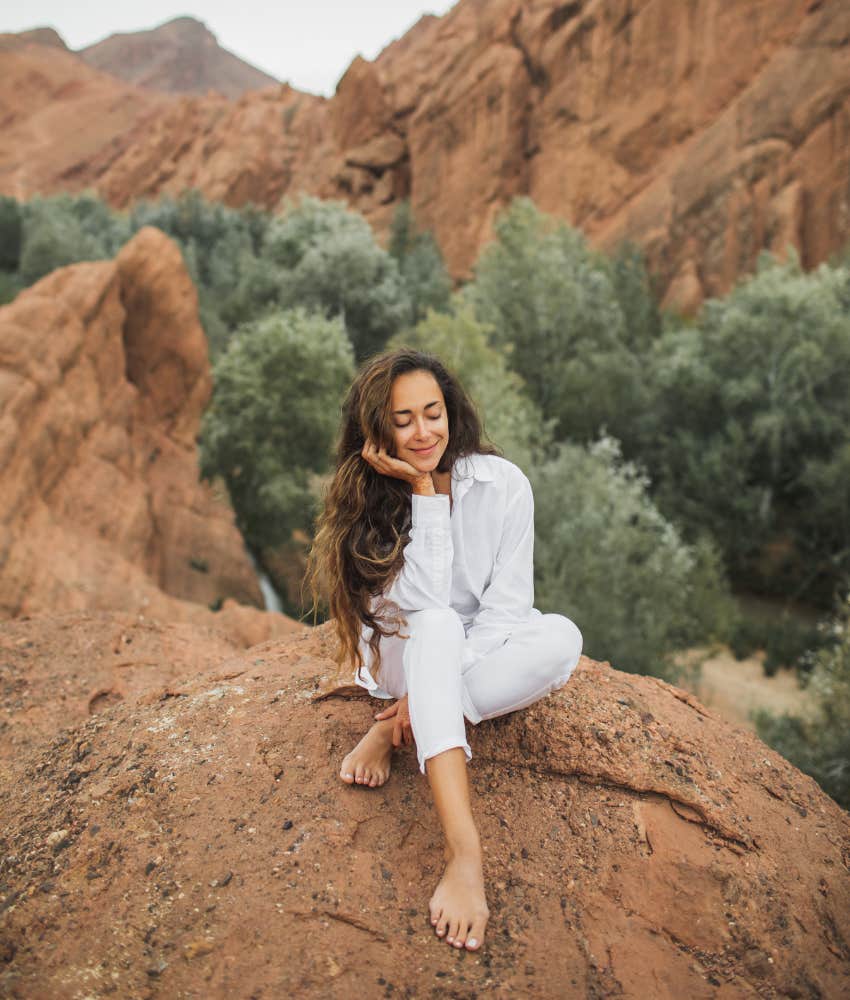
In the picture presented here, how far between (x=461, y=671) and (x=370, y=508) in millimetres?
770

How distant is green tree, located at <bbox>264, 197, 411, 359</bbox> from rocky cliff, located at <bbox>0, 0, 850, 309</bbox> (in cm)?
1098

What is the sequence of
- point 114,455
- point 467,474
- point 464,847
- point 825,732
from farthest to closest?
point 114,455 < point 825,732 < point 467,474 < point 464,847

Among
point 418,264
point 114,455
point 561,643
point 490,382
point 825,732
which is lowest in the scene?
point 825,732

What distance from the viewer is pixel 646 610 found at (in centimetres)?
1354

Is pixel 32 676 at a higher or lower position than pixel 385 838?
lower

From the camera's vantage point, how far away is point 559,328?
22109 millimetres

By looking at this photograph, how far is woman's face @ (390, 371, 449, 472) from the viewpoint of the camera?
2883 mm

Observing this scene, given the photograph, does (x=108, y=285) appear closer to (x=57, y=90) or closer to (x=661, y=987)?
(x=661, y=987)

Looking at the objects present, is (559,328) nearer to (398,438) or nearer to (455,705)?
(398,438)

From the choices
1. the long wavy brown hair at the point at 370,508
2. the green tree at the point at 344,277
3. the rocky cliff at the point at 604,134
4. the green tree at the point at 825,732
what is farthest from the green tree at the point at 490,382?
the rocky cliff at the point at 604,134

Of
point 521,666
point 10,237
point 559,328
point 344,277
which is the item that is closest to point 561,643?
point 521,666

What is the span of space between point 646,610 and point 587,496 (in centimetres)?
238

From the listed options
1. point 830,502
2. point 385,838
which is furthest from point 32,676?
point 830,502

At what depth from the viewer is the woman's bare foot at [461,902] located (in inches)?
91.9
